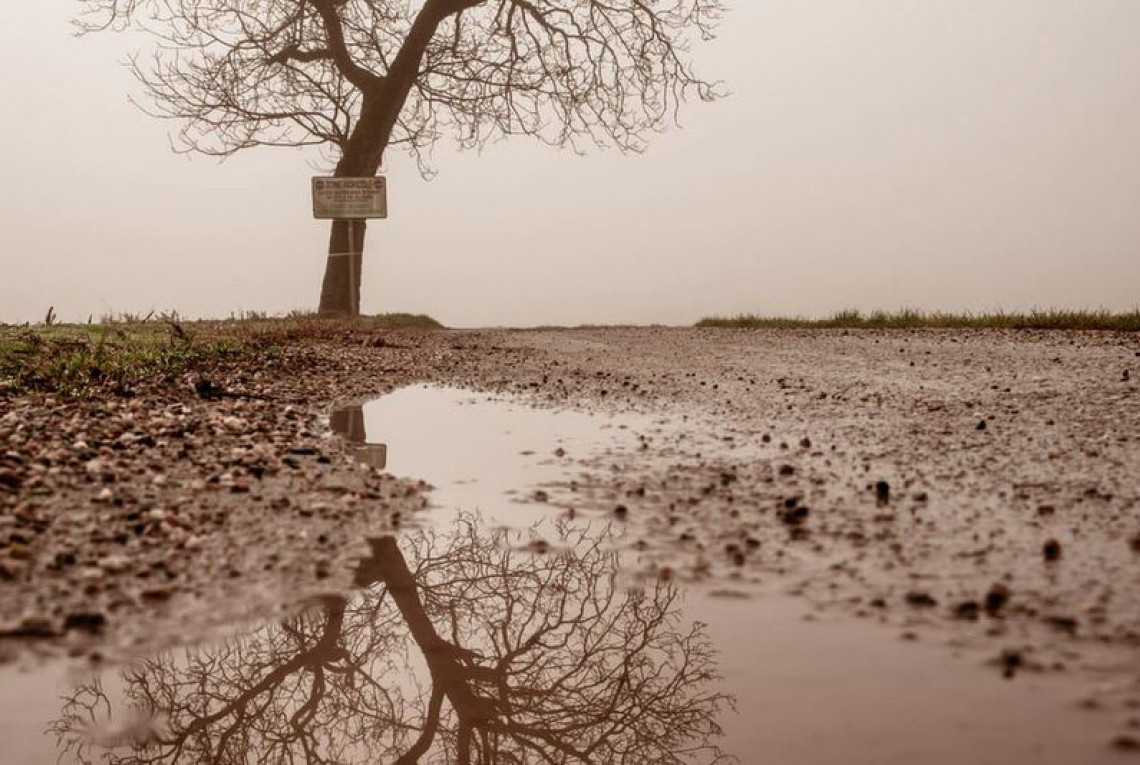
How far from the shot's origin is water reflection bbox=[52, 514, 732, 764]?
102 inches

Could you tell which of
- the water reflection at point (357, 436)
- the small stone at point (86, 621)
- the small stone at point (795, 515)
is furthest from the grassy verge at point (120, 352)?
the small stone at point (795, 515)

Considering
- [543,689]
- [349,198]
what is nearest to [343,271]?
[349,198]

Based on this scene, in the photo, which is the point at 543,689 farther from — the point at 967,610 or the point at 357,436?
the point at 357,436

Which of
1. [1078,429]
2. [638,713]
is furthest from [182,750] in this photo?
[1078,429]

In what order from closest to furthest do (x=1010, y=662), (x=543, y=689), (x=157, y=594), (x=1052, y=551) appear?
(x=1010, y=662)
(x=543, y=689)
(x=157, y=594)
(x=1052, y=551)

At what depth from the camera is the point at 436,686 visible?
2.92m

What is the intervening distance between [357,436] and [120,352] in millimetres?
4830

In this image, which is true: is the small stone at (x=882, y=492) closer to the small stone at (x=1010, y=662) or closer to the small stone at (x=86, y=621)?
the small stone at (x=1010, y=662)

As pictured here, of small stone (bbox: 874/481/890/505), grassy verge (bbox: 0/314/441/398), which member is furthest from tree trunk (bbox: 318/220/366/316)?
small stone (bbox: 874/481/890/505)

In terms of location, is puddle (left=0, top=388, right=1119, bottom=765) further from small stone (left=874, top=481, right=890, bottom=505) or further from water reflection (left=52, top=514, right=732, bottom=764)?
small stone (left=874, top=481, right=890, bottom=505)

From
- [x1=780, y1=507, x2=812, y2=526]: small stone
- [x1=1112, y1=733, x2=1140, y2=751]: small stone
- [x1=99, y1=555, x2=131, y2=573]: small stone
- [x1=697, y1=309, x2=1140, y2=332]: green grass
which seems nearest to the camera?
[x1=1112, y1=733, x2=1140, y2=751]: small stone

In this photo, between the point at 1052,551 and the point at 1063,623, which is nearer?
the point at 1063,623

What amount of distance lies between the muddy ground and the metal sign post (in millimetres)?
14440

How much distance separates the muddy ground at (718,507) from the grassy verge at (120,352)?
1.92 feet
